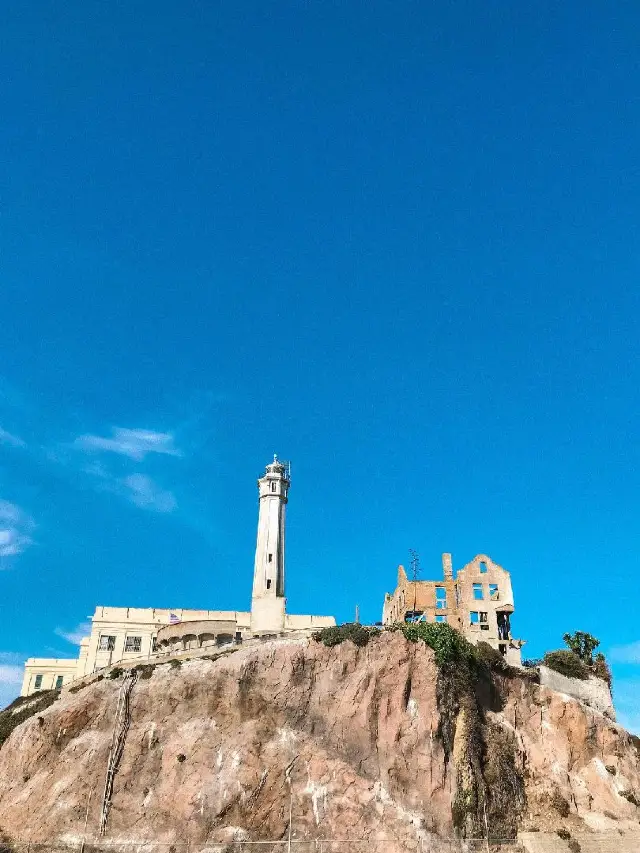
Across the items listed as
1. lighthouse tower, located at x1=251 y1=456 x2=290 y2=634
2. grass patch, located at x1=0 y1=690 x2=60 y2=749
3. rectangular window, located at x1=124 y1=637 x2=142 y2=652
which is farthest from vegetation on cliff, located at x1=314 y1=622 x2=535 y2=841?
rectangular window, located at x1=124 y1=637 x2=142 y2=652

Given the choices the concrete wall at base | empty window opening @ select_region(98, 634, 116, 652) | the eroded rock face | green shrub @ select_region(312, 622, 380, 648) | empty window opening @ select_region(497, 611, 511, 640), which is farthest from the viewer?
empty window opening @ select_region(98, 634, 116, 652)

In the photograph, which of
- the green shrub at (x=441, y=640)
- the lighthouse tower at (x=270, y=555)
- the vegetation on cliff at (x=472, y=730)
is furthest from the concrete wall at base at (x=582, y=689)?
the lighthouse tower at (x=270, y=555)

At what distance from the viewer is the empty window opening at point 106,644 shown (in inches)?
2488

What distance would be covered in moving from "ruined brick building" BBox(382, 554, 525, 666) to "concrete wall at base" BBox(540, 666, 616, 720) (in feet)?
8.50

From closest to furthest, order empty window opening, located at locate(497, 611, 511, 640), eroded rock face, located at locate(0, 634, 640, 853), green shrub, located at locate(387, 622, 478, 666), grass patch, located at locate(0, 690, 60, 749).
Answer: eroded rock face, located at locate(0, 634, 640, 853) < green shrub, located at locate(387, 622, 478, 666) < grass patch, located at locate(0, 690, 60, 749) < empty window opening, located at locate(497, 611, 511, 640)

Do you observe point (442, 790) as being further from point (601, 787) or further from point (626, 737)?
point (626, 737)

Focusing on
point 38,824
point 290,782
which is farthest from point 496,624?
point 38,824

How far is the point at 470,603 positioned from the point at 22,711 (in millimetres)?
34255

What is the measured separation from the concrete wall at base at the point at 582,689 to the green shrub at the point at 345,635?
45.3 ft

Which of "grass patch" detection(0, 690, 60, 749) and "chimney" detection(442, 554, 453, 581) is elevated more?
"chimney" detection(442, 554, 453, 581)

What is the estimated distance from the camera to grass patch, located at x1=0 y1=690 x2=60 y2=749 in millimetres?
51281

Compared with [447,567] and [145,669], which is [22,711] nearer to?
[145,669]

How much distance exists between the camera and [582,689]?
54.2 metres

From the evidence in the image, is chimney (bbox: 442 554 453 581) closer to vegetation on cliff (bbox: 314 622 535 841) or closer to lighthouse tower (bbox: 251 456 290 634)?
vegetation on cliff (bbox: 314 622 535 841)
